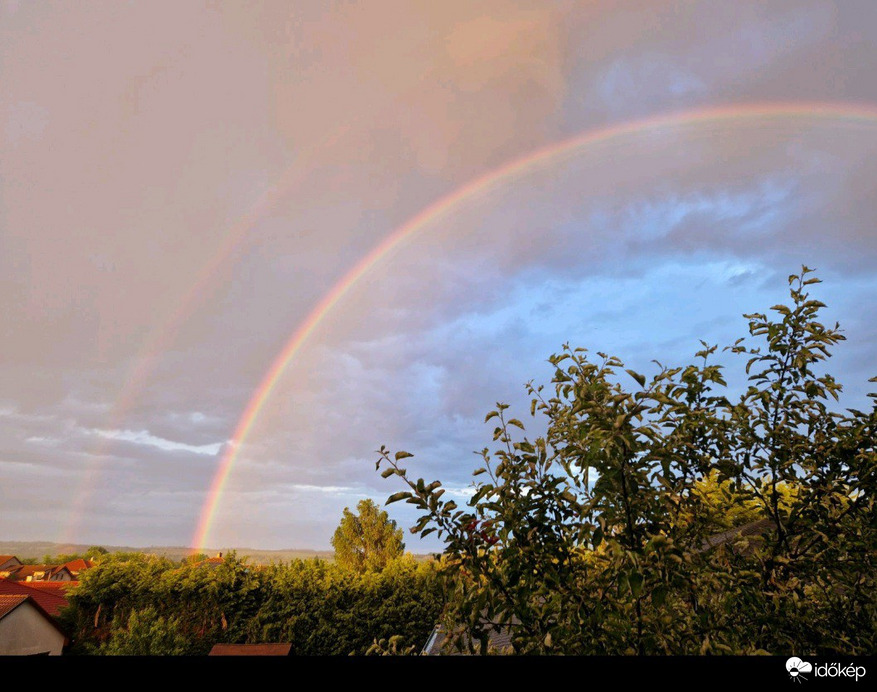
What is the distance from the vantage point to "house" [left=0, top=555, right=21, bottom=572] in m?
52.5

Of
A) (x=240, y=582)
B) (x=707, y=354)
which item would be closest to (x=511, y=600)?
(x=707, y=354)

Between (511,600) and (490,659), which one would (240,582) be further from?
(490,659)

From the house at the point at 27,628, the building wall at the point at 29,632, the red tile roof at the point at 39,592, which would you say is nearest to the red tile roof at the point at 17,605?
the house at the point at 27,628

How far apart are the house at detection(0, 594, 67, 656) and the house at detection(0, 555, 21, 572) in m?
45.8

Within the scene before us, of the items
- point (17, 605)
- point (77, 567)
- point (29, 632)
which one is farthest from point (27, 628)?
point (77, 567)

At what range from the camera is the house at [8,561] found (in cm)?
5250

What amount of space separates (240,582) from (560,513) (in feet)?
51.9

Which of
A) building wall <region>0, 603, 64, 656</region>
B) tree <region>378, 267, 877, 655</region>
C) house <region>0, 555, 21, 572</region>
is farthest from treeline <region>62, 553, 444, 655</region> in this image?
house <region>0, 555, 21, 572</region>

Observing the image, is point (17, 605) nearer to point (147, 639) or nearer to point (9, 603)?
point (9, 603)

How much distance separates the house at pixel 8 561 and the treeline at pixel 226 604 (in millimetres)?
48565

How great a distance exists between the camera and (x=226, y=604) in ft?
50.6

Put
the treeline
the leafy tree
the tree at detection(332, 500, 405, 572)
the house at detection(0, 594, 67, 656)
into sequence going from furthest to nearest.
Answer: the tree at detection(332, 500, 405, 572), the house at detection(0, 594, 67, 656), the treeline, the leafy tree

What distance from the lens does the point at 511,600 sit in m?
2.17

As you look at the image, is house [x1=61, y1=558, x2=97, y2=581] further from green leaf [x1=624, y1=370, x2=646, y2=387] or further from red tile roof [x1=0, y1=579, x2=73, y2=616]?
green leaf [x1=624, y1=370, x2=646, y2=387]
